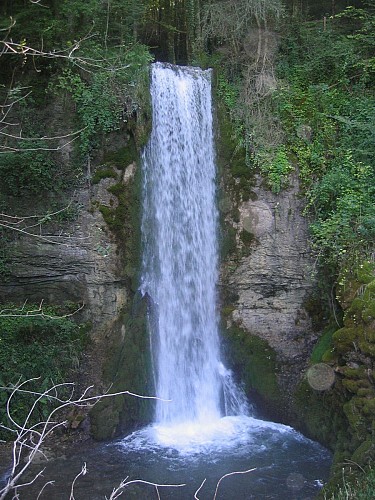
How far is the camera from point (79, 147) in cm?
1026

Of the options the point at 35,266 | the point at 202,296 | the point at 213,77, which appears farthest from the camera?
the point at 213,77

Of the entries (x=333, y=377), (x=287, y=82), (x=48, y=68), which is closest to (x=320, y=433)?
(x=333, y=377)

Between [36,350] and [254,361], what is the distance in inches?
165

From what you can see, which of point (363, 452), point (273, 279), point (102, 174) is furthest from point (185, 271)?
point (363, 452)

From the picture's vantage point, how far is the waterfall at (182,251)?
33.5ft

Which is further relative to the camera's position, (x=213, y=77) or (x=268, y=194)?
(x=213, y=77)

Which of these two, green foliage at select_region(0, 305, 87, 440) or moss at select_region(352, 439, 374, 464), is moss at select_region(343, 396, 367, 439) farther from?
green foliage at select_region(0, 305, 87, 440)

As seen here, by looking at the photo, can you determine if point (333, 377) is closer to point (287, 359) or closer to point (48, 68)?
point (287, 359)

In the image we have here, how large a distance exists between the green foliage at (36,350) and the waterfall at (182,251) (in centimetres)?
163

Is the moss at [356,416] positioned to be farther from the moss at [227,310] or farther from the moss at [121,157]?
the moss at [121,157]

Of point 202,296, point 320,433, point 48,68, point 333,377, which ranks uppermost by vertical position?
point 48,68

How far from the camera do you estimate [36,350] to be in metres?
9.37

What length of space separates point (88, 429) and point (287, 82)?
348 inches

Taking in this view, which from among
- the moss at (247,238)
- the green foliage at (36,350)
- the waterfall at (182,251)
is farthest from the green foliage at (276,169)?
the green foliage at (36,350)
